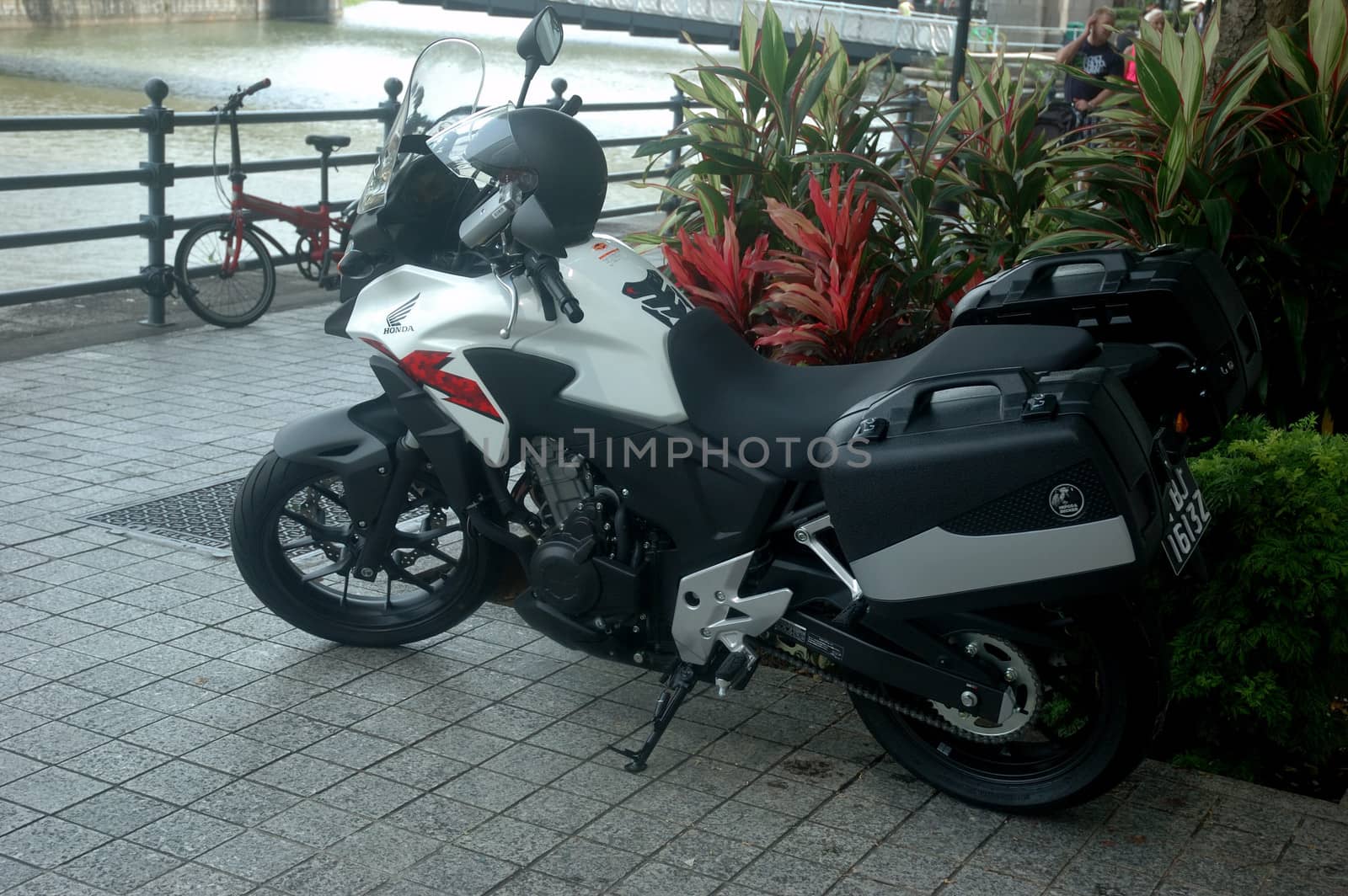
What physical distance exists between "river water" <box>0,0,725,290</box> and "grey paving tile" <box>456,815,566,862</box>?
1999mm

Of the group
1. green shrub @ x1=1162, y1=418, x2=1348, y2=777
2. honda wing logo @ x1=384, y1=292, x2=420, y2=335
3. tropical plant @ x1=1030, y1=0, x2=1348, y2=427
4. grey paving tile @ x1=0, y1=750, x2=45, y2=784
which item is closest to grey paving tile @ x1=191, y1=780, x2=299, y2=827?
grey paving tile @ x1=0, y1=750, x2=45, y2=784

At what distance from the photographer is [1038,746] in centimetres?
334

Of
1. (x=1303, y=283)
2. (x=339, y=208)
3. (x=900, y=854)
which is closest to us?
(x=900, y=854)

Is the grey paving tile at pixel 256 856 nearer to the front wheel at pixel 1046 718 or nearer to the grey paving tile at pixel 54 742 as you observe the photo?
the grey paving tile at pixel 54 742

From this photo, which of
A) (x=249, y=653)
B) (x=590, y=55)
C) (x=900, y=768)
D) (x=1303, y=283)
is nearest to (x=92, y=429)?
(x=249, y=653)

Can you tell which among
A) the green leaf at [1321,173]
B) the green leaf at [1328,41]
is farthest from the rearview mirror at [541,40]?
the green leaf at [1328,41]

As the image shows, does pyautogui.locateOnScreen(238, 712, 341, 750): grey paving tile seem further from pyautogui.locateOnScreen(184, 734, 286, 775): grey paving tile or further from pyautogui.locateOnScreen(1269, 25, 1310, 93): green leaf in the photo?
pyautogui.locateOnScreen(1269, 25, 1310, 93): green leaf

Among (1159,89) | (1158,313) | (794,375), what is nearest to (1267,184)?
(1159,89)

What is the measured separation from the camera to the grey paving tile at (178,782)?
3.30 metres

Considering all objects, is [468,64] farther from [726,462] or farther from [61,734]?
[61,734]

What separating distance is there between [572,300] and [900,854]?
58.1 inches

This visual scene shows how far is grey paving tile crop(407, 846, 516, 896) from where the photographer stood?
2967mm

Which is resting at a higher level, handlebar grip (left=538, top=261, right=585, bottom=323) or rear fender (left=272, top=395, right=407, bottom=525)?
handlebar grip (left=538, top=261, right=585, bottom=323)

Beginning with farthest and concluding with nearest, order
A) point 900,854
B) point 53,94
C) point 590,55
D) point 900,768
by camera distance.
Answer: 1. point 590,55
2. point 53,94
3. point 900,768
4. point 900,854
